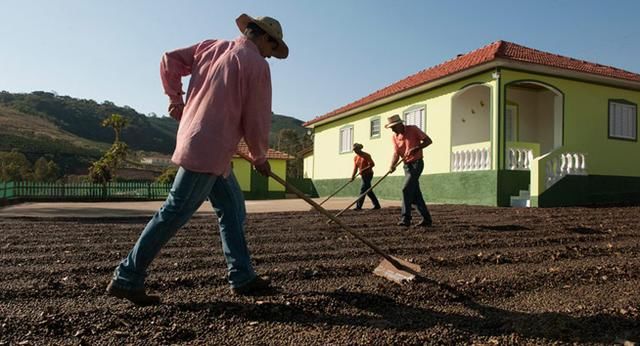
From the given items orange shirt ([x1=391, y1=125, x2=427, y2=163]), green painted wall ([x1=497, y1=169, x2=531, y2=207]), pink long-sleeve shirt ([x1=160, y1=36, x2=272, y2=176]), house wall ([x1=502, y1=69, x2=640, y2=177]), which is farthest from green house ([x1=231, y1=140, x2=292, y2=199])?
pink long-sleeve shirt ([x1=160, y1=36, x2=272, y2=176])

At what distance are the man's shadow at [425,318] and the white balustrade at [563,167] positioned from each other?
1077cm

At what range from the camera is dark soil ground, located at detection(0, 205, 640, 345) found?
268 centimetres

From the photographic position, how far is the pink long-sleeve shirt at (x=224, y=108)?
10.0 feet

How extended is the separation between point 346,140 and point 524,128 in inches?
326

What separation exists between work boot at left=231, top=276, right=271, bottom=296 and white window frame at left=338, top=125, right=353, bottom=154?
19.1m

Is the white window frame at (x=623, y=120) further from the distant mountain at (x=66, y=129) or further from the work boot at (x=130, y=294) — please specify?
the distant mountain at (x=66, y=129)

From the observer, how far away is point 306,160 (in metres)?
34.3

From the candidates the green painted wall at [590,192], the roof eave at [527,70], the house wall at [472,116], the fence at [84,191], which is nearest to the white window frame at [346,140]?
the roof eave at [527,70]

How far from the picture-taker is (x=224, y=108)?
3104 mm

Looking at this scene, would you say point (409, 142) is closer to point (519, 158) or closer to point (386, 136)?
point (519, 158)

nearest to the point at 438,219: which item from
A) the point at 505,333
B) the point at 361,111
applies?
the point at 505,333

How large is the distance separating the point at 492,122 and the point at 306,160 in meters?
21.1

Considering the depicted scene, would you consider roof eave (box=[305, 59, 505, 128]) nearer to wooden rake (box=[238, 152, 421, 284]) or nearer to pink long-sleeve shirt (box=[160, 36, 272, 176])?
A: wooden rake (box=[238, 152, 421, 284])

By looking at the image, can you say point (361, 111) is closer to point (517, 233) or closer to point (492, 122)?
point (492, 122)
